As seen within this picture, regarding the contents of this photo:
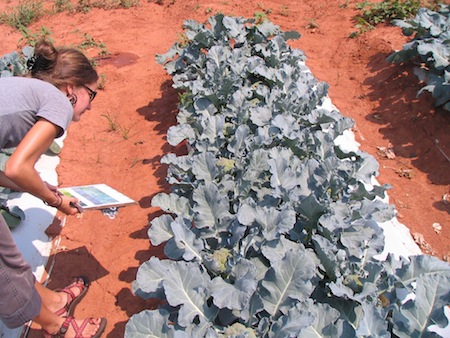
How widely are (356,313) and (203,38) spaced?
3.57 m

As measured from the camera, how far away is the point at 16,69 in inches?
190

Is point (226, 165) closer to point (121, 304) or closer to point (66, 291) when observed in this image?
point (121, 304)

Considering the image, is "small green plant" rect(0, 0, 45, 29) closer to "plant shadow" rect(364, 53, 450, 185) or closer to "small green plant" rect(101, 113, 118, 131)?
"small green plant" rect(101, 113, 118, 131)

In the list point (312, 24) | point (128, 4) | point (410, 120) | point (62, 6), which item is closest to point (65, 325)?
point (410, 120)

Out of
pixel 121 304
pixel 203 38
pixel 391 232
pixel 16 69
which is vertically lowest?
pixel 121 304

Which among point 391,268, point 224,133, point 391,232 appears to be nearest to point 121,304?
point 224,133

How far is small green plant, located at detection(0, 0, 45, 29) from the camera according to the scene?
7944mm

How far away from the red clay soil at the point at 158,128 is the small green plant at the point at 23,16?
50 centimetres

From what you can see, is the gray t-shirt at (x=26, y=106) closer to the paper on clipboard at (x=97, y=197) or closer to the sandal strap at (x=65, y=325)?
the paper on clipboard at (x=97, y=197)

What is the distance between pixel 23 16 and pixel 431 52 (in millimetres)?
7456

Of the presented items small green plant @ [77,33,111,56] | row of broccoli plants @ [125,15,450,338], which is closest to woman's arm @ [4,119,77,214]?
row of broccoli plants @ [125,15,450,338]

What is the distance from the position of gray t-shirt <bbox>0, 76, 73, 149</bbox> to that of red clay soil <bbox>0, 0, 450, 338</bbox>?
1459 millimetres

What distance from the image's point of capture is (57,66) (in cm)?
231

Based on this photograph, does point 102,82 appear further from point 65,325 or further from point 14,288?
point 14,288
